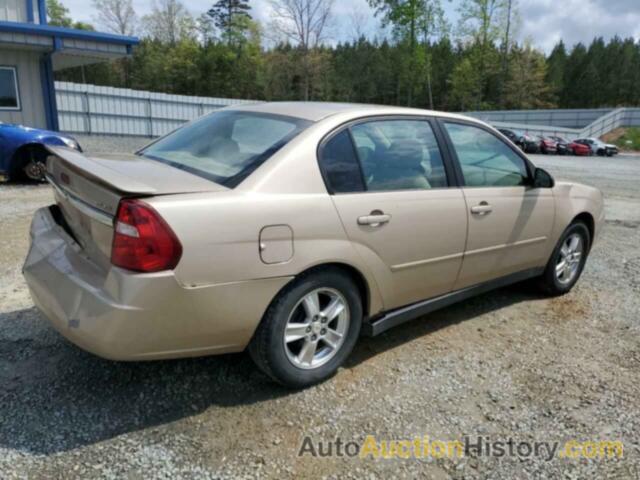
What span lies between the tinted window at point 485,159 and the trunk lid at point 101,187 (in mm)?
1914

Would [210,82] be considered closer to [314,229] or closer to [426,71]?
[426,71]

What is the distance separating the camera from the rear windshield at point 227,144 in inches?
110

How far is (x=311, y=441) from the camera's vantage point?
2518mm

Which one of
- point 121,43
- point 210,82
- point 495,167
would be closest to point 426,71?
point 210,82

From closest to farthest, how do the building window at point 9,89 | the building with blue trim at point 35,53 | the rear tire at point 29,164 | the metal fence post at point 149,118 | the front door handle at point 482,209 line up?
the front door handle at point 482,209 → the rear tire at point 29,164 → the building with blue trim at point 35,53 → the building window at point 9,89 → the metal fence post at point 149,118

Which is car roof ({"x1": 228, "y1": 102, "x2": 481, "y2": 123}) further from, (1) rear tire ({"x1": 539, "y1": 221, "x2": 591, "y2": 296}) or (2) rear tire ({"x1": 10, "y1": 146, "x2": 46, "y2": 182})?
(2) rear tire ({"x1": 10, "y1": 146, "x2": 46, "y2": 182})

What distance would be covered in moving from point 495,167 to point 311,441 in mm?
2524

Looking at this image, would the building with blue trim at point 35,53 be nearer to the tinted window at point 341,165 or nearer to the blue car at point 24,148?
the blue car at point 24,148

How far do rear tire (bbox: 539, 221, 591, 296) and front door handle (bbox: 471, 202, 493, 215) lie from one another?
3.86 ft

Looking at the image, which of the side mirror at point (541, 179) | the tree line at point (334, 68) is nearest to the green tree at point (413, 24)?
the tree line at point (334, 68)

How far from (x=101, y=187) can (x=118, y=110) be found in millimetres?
19178

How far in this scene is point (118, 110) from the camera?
65.0 feet

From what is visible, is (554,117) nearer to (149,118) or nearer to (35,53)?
(149,118)

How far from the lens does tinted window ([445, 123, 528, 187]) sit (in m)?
3.69
